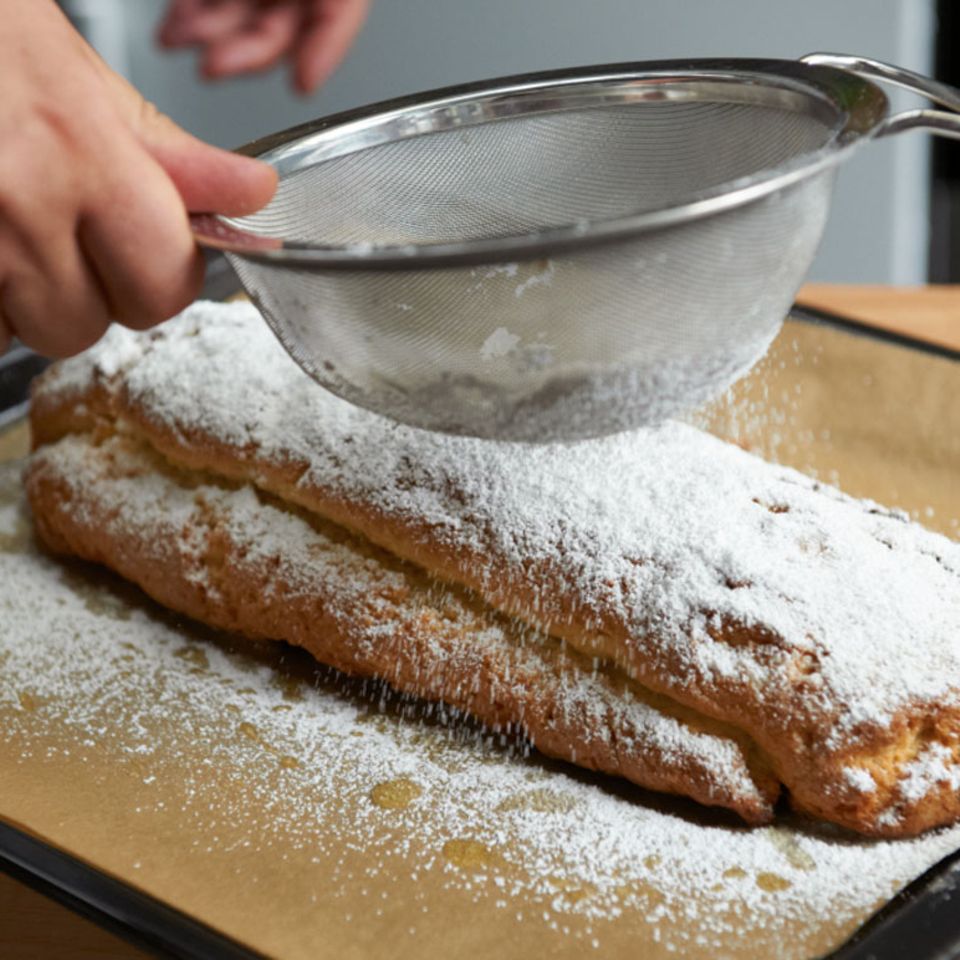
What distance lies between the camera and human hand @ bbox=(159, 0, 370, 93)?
2.16 meters

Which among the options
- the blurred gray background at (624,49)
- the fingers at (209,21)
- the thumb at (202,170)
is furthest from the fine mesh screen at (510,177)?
the blurred gray background at (624,49)

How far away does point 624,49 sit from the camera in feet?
9.34

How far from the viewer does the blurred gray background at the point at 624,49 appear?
8.85 feet

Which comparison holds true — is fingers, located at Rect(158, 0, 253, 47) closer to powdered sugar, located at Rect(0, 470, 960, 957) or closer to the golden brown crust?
the golden brown crust

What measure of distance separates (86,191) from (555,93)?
1.84 ft

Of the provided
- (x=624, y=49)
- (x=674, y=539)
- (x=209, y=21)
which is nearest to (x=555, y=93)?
(x=674, y=539)

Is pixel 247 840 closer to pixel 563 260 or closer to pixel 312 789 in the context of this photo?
pixel 312 789

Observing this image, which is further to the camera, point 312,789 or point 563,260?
point 312,789

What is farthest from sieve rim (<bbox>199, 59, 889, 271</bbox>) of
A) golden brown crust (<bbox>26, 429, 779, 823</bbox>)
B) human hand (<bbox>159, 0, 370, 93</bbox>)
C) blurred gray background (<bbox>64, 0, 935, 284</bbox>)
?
blurred gray background (<bbox>64, 0, 935, 284</bbox>)

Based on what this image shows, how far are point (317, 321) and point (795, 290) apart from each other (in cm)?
41

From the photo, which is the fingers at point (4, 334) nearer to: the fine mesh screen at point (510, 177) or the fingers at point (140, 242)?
the fingers at point (140, 242)

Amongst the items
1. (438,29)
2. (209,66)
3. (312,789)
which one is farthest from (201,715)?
(438,29)

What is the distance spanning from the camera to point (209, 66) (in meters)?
2.19

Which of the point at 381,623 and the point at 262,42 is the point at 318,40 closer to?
the point at 262,42
